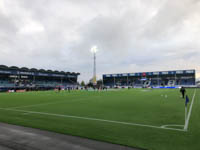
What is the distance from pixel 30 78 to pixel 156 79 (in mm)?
81604

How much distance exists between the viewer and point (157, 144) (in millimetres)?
4609

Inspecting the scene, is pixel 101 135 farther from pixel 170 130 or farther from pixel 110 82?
pixel 110 82

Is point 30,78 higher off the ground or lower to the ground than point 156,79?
higher

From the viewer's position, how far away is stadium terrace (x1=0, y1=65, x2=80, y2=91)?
2721 inches

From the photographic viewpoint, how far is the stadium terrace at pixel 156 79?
84.9 m

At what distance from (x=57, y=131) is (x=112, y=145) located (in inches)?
106

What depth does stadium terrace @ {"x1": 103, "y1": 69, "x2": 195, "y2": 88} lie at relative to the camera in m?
84.9

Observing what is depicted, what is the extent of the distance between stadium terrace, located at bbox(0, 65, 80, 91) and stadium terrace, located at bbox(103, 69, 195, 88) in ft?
118

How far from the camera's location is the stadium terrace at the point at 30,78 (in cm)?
6912

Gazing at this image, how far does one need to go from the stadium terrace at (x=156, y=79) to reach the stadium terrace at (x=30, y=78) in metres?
36.1

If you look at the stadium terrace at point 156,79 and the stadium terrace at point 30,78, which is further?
the stadium terrace at point 156,79

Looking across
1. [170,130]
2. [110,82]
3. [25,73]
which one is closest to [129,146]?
[170,130]

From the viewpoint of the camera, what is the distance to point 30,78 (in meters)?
81.4

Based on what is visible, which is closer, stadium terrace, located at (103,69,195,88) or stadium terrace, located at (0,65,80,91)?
stadium terrace, located at (0,65,80,91)
